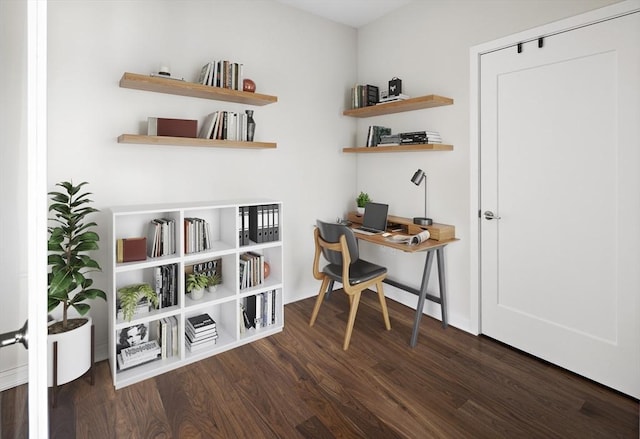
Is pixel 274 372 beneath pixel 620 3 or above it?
beneath

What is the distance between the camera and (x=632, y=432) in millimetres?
1700

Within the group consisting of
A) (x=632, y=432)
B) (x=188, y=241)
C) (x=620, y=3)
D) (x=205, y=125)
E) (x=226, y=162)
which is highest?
(x=620, y=3)

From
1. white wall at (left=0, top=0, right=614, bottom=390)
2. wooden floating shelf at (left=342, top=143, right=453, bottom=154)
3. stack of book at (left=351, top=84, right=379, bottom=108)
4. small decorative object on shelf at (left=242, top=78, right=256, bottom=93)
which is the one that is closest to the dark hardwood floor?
white wall at (left=0, top=0, right=614, bottom=390)

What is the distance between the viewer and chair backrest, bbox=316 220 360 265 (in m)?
2.44

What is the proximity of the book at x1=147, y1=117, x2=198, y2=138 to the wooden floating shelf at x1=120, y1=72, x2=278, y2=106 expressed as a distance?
0.21 metres

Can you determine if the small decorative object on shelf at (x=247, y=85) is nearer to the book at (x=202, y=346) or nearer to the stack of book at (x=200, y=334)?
the stack of book at (x=200, y=334)

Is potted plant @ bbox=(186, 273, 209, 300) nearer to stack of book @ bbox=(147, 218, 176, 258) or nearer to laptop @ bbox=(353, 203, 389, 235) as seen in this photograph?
stack of book @ bbox=(147, 218, 176, 258)

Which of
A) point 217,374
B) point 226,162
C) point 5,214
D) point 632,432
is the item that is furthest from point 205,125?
point 632,432

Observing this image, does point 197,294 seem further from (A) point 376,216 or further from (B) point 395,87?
(B) point 395,87

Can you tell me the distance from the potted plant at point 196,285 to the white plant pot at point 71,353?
2.08 ft

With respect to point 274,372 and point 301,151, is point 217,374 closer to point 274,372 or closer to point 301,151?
point 274,372

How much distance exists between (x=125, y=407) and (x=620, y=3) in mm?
3528

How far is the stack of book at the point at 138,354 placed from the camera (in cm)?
→ 216

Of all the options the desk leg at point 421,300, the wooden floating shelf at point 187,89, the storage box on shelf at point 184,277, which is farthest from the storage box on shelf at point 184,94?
the desk leg at point 421,300
